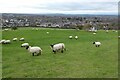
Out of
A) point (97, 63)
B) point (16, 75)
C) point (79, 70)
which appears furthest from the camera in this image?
point (97, 63)

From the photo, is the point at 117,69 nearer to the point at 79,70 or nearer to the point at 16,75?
the point at 79,70

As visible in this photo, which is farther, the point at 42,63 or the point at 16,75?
the point at 42,63

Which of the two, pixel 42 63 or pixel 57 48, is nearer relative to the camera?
pixel 42 63

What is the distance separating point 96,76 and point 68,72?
2165 mm

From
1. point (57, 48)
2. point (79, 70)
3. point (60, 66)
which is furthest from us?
point (57, 48)

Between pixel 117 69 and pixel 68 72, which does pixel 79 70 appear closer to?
pixel 68 72

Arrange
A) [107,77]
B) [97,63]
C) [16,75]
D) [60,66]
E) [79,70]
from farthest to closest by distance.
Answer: [97,63] → [60,66] → [79,70] → [16,75] → [107,77]

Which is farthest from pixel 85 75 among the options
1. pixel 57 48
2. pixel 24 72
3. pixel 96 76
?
pixel 57 48

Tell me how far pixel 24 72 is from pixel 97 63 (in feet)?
21.5

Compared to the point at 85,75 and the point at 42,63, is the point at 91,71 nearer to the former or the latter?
the point at 85,75

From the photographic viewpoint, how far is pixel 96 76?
16109mm

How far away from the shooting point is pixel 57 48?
28391 mm

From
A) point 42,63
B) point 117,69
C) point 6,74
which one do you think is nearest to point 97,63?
point 117,69

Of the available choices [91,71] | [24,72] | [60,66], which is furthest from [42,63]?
[91,71]
